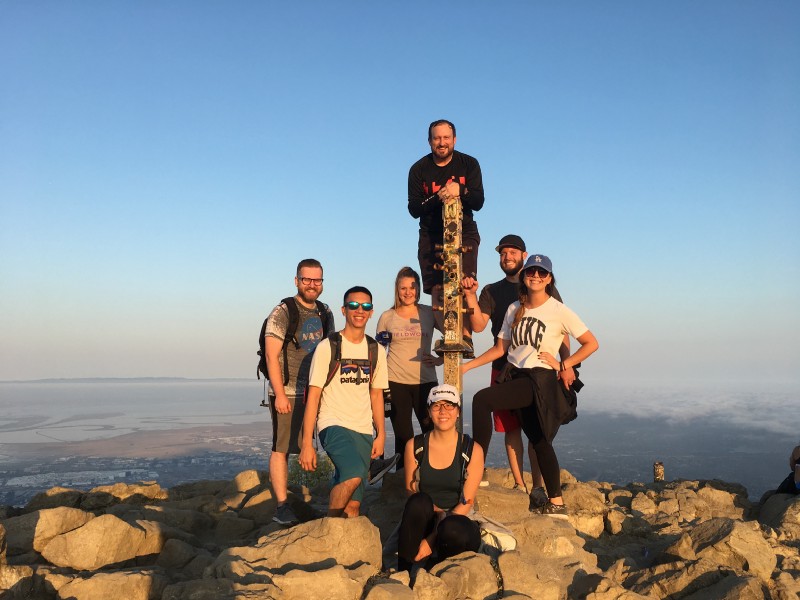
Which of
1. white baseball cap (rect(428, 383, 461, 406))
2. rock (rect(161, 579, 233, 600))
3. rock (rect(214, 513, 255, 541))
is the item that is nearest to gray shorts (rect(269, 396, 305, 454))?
Result: rock (rect(214, 513, 255, 541))

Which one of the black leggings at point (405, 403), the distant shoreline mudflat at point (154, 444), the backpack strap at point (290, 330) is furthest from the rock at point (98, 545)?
the distant shoreline mudflat at point (154, 444)

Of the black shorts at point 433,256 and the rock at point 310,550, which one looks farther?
the black shorts at point 433,256

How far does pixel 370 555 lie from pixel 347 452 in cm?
109

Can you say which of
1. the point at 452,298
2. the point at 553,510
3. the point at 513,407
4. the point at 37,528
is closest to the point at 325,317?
the point at 452,298

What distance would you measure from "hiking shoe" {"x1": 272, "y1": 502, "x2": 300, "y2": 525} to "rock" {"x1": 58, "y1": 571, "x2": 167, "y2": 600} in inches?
75.6

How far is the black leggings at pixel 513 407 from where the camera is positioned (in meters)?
6.67

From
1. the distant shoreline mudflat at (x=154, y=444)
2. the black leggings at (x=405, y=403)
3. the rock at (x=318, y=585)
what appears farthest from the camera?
the distant shoreline mudflat at (x=154, y=444)

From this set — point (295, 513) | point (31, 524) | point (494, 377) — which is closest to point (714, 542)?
point (494, 377)

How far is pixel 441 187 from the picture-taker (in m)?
7.99

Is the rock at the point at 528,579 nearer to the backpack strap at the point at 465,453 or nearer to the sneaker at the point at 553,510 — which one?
the backpack strap at the point at 465,453

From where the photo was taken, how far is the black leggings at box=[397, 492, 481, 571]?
202 inches

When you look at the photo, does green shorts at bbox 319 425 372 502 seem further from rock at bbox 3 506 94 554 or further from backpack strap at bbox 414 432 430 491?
Result: rock at bbox 3 506 94 554

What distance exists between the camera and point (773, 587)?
5680 millimetres

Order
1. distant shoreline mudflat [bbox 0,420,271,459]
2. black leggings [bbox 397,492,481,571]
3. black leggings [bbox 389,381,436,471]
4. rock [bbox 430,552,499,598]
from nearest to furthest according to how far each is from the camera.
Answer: rock [bbox 430,552,499,598]
black leggings [bbox 397,492,481,571]
black leggings [bbox 389,381,436,471]
distant shoreline mudflat [bbox 0,420,271,459]
